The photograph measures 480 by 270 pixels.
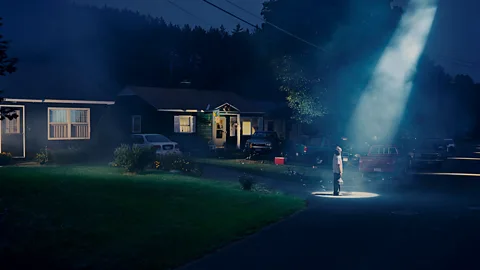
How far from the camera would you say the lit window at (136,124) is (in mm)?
45031

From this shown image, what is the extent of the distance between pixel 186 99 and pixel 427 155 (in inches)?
749

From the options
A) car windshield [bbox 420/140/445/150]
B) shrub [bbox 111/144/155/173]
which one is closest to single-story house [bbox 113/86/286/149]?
car windshield [bbox 420/140/445/150]

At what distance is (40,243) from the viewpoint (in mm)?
10805

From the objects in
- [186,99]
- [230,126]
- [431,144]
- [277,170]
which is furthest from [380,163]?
[186,99]

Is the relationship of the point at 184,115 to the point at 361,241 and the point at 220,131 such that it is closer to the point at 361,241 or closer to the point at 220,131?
the point at 220,131

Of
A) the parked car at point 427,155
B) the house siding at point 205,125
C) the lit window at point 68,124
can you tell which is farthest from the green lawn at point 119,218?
the house siding at point 205,125

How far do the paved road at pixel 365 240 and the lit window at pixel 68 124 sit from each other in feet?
58.1

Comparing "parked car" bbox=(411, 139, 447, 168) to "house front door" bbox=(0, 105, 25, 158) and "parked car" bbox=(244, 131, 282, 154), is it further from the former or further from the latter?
"house front door" bbox=(0, 105, 25, 158)

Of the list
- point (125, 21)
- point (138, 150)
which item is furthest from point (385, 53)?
point (125, 21)

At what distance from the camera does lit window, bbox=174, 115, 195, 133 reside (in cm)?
4541

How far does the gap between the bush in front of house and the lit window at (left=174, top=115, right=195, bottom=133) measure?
59.4 ft

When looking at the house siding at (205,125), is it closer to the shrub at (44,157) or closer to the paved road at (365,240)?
the shrub at (44,157)

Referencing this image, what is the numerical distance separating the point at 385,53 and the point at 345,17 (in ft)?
11.5

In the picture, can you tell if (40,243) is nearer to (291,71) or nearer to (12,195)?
(12,195)
